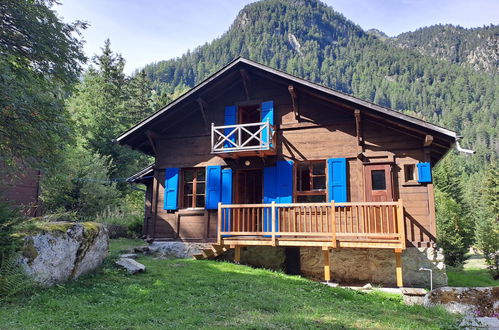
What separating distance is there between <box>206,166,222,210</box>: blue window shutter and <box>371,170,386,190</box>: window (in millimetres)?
5346

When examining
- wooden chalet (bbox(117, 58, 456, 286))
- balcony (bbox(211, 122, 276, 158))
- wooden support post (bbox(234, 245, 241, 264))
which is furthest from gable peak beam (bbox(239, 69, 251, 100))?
wooden support post (bbox(234, 245, 241, 264))

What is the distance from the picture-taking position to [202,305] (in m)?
6.68

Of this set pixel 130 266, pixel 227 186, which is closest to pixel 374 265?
pixel 227 186

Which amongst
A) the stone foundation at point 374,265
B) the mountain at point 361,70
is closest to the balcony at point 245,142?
the stone foundation at point 374,265

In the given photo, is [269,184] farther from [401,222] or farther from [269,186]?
[401,222]

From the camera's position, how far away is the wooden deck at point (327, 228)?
10766 mm

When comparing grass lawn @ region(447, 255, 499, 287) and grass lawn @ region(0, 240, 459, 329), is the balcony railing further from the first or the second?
grass lawn @ region(447, 255, 499, 287)

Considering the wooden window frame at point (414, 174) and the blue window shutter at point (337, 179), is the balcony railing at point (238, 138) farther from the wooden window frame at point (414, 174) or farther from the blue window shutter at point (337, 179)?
the wooden window frame at point (414, 174)

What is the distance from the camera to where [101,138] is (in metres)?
26.3

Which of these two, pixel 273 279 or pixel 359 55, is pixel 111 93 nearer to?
pixel 273 279

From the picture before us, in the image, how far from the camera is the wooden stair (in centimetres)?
1248

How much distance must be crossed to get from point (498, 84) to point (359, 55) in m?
58.7

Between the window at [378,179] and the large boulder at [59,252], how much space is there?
27.7 feet

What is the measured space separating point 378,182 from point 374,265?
2635 millimetres
